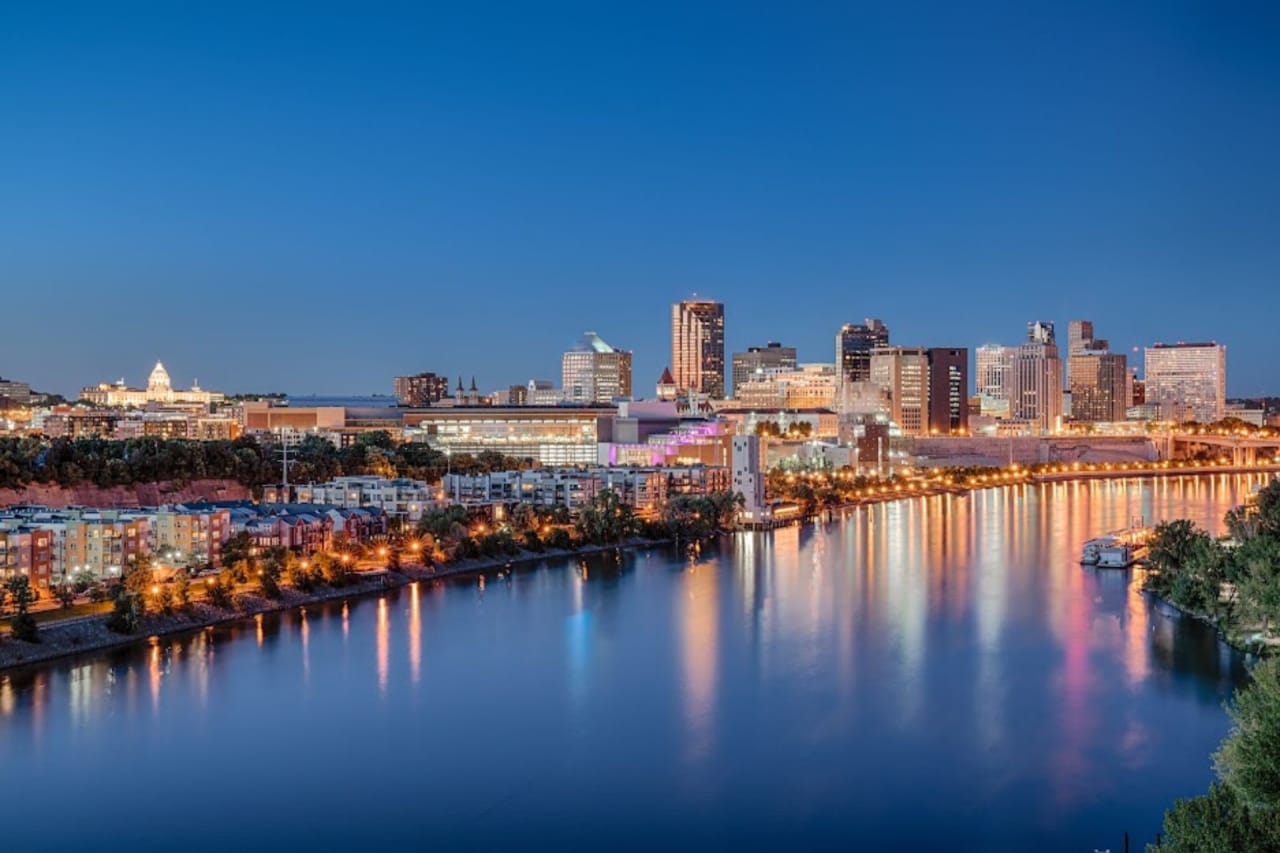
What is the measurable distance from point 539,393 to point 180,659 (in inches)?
979

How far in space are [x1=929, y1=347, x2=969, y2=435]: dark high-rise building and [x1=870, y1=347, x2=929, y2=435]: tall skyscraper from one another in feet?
0.50

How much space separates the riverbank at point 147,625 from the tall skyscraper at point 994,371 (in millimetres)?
Result: 31286

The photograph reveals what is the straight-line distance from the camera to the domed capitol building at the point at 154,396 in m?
29.9

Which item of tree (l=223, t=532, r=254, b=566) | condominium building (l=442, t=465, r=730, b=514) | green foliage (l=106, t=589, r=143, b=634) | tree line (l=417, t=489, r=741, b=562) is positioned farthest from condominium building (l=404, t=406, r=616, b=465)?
green foliage (l=106, t=589, r=143, b=634)

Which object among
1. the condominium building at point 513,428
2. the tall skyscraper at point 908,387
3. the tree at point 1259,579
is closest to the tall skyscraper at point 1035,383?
the tall skyscraper at point 908,387

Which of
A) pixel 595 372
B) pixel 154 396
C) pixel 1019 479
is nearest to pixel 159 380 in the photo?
pixel 154 396

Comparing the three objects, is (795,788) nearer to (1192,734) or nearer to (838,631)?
(1192,734)

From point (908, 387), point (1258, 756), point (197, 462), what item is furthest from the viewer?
point (908, 387)

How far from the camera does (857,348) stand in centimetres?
3459

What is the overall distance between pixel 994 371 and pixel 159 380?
23121 mm

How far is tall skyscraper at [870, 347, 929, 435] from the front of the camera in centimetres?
3023

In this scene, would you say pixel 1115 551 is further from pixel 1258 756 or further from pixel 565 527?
pixel 1258 756

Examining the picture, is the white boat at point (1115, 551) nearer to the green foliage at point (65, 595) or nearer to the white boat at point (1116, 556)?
the white boat at point (1116, 556)

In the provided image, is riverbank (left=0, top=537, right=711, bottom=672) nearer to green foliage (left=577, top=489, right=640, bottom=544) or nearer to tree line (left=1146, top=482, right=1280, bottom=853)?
green foliage (left=577, top=489, right=640, bottom=544)
